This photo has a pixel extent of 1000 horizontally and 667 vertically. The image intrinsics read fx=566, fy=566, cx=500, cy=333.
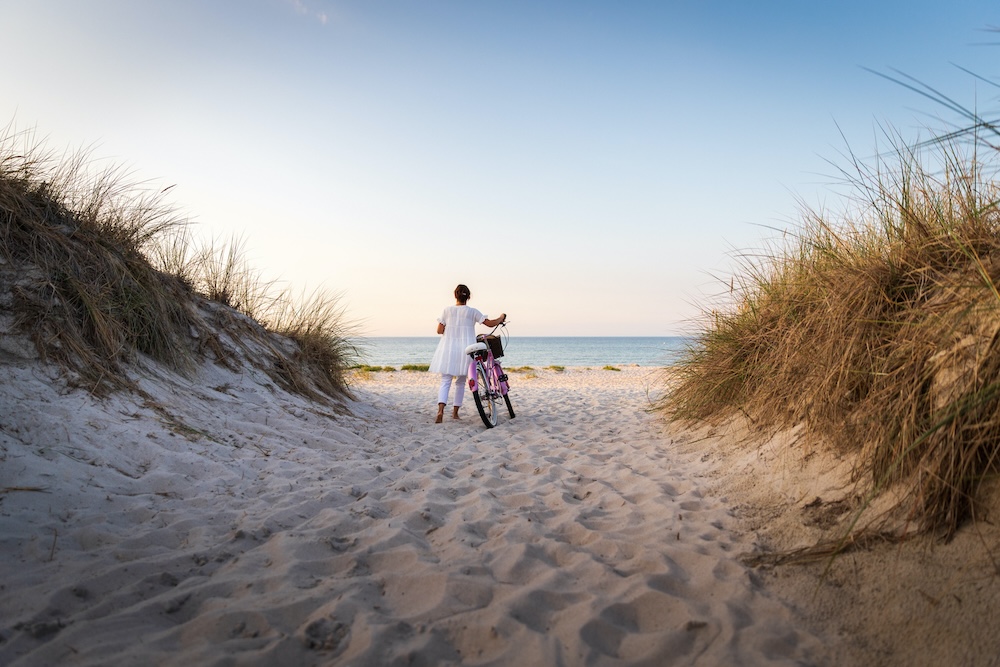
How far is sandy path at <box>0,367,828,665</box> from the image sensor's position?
74.4 inches

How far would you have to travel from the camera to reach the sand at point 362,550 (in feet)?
6.19

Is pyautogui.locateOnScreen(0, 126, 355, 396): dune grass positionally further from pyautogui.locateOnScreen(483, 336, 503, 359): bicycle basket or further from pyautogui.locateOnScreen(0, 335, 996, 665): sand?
pyautogui.locateOnScreen(483, 336, 503, 359): bicycle basket

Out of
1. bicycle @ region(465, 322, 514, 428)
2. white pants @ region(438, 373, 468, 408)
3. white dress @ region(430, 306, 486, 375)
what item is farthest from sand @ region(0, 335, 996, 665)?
white pants @ region(438, 373, 468, 408)

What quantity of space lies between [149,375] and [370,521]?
3020mm

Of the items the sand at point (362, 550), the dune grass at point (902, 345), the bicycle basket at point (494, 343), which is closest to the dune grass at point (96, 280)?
the sand at point (362, 550)

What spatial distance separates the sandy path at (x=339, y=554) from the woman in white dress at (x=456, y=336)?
2.56 meters

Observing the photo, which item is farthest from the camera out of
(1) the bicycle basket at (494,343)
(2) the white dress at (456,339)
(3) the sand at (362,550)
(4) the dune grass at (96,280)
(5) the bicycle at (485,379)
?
(1) the bicycle basket at (494,343)

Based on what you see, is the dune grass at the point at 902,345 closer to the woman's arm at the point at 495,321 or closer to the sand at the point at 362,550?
the sand at the point at 362,550

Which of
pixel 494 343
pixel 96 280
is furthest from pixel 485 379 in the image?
pixel 96 280

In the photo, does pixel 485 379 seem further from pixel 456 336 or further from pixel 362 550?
pixel 362 550

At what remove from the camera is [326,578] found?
93.4 inches

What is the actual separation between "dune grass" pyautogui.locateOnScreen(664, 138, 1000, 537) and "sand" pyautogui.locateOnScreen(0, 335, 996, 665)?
391 millimetres

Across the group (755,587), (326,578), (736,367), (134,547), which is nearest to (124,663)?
(326,578)

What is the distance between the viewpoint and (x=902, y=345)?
2.67m
